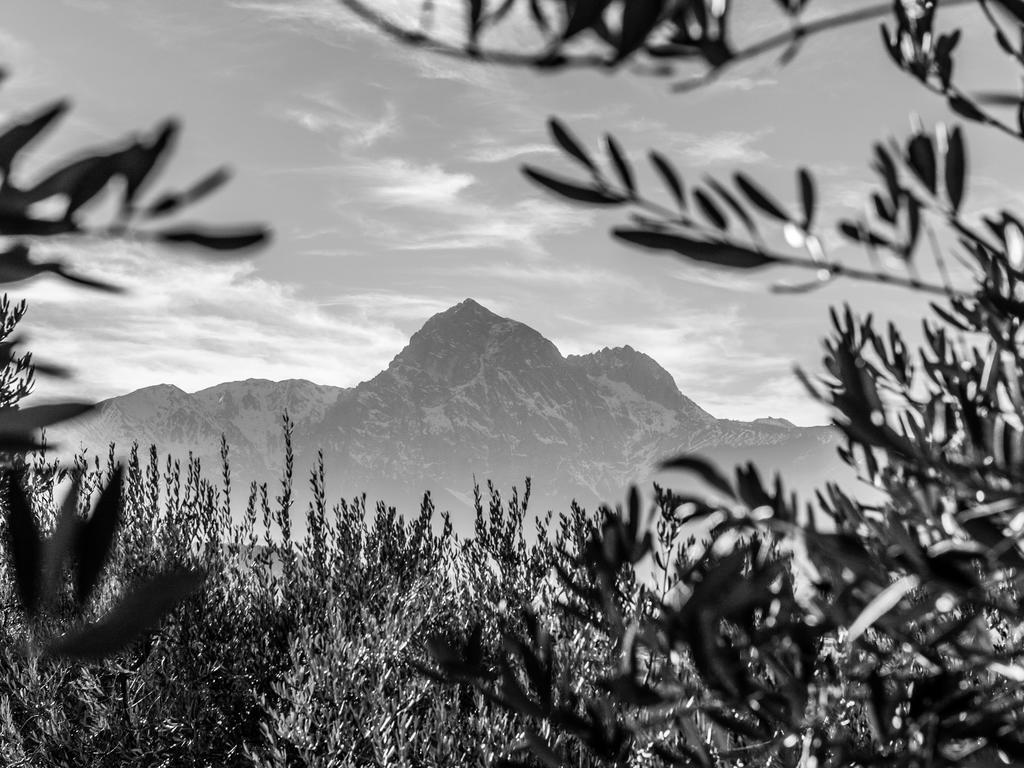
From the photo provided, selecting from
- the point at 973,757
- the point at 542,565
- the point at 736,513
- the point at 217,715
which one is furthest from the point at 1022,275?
the point at 542,565

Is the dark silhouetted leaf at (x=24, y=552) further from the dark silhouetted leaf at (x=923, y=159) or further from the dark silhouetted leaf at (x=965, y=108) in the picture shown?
the dark silhouetted leaf at (x=965, y=108)

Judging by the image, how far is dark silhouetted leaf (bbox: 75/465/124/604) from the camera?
546mm

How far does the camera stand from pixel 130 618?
0.52m

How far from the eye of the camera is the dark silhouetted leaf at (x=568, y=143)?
4.48ft

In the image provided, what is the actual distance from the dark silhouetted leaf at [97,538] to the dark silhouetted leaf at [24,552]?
29mm

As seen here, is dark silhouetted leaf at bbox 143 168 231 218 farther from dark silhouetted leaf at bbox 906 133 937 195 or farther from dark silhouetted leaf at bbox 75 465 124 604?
dark silhouetted leaf at bbox 906 133 937 195

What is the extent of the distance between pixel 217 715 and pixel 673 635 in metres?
8.65

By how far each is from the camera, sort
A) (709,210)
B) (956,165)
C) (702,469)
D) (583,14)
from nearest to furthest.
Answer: (583,14)
(702,469)
(709,210)
(956,165)

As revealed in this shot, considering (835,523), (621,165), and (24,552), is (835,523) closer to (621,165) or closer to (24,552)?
(621,165)

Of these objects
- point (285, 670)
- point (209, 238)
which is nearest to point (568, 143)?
point (209, 238)

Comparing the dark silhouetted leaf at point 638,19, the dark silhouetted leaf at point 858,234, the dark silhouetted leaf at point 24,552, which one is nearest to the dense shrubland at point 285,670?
the dark silhouetted leaf at point 858,234

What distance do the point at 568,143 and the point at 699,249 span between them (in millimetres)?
268

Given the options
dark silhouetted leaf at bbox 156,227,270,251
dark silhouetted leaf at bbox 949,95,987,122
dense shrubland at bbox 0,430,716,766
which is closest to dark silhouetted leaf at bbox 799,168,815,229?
dark silhouetted leaf at bbox 949,95,987,122

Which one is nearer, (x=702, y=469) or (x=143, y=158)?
(x=143, y=158)
